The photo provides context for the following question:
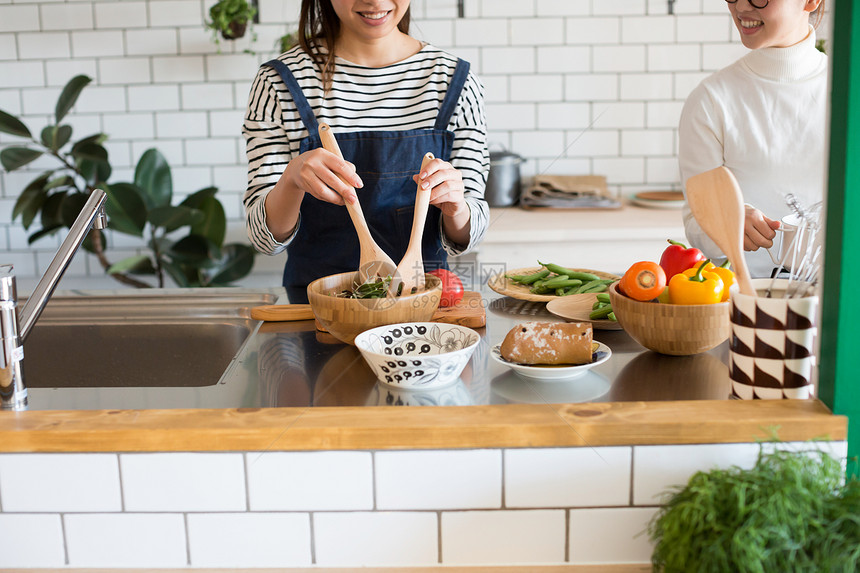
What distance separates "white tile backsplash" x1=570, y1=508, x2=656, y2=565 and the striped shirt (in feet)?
2.73

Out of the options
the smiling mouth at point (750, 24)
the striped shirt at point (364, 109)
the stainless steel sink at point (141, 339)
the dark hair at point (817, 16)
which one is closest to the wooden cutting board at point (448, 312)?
the stainless steel sink at point (141, 339)

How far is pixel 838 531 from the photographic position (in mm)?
732

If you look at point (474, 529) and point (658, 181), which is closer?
point (474, 529)

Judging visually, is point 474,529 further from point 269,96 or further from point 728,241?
point 269,96

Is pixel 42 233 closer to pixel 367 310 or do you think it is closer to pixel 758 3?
Answer: pixel 367 310

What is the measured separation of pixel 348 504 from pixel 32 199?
2543 millimetres

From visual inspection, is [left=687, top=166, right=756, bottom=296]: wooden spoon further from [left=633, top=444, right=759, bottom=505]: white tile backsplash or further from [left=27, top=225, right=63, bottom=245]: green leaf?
[left=27, top=225, right=63, bottom=245]: green leaf

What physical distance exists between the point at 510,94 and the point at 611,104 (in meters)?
0.41

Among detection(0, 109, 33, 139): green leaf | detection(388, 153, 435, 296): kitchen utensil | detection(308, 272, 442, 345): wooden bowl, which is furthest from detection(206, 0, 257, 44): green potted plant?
detection(308, 272, 442, 345): wooden bowl

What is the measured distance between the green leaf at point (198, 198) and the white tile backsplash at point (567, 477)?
2380 mm

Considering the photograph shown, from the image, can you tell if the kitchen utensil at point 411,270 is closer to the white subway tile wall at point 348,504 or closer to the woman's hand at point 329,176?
the woman's hand at point 329,176

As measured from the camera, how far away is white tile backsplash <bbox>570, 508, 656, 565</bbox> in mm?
910

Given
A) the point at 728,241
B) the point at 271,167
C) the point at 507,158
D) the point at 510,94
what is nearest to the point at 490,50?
the point at 510,94

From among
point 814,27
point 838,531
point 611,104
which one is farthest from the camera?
point 611,104
